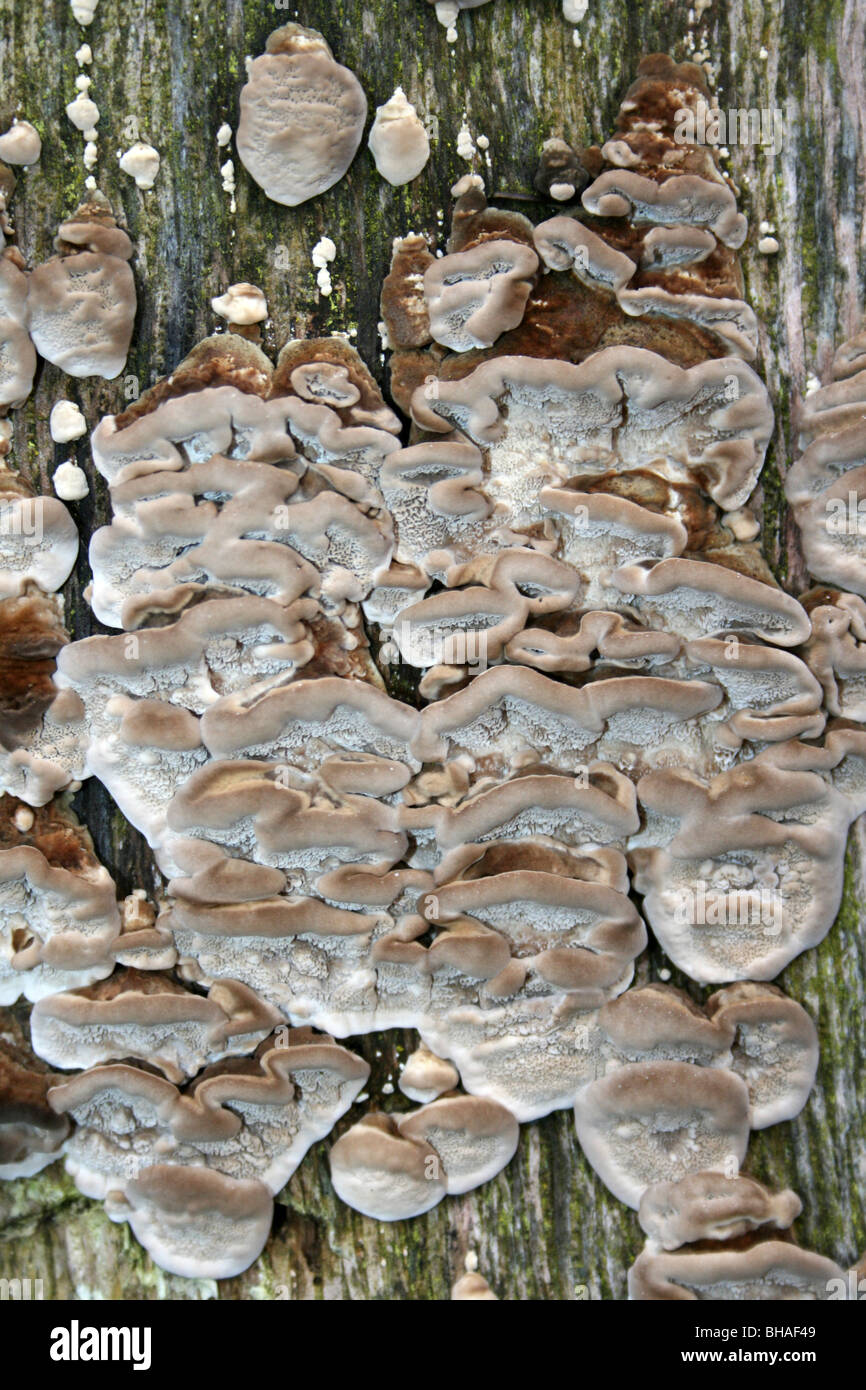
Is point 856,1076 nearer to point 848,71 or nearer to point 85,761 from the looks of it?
point 85,761

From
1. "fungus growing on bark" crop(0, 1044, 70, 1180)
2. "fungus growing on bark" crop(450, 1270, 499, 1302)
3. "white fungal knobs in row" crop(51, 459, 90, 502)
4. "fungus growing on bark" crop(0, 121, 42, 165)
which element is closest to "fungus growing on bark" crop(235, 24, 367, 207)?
"fungus growing on bark" crop(0, 121, 42, 165)

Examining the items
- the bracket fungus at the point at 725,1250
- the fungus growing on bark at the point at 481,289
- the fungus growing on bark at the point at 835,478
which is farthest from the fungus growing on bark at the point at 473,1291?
the fungus growing on bark at the point at 481,289

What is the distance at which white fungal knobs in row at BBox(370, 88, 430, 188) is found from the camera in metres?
2.44

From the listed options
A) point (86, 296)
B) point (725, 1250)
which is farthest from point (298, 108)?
point (725, 1250)

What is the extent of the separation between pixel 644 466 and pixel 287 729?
1171 mm

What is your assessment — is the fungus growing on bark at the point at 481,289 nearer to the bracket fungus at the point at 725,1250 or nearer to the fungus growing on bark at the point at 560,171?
the fungus growing on bark at the point at 560,171

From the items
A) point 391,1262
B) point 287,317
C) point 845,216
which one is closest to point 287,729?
point 287,317

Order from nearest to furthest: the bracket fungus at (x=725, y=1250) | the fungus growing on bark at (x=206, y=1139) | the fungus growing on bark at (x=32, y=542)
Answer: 1. the bracket fungus at (x=725, y=1250)
2. the fungus growing on bark at (x=206, y=1139)
3. the fungus growing on bark at (x=32, y=542)

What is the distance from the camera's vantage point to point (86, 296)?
249cm

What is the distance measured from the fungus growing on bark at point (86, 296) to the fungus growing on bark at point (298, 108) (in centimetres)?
44

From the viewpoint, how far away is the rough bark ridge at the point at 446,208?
252 centimetres

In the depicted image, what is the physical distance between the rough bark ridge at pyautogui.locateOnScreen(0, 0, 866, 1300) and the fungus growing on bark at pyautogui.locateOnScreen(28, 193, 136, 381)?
0.06m

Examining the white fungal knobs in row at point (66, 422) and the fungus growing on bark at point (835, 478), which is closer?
the fungus growing on bark at point (835, 478)

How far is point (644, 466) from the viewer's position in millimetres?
2479
